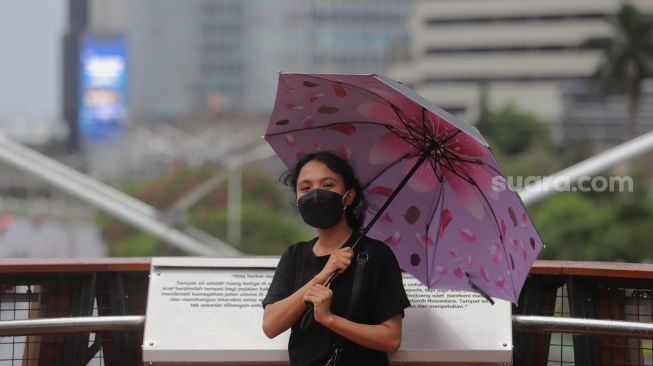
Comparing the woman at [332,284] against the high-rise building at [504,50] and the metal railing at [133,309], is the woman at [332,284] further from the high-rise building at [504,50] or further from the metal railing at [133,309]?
the high-rise building at [504,50]

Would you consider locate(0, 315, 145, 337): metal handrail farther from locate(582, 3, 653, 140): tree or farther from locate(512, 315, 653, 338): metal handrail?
locate(582, 3, 653, 140): tree

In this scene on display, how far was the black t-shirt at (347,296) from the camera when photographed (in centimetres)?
411

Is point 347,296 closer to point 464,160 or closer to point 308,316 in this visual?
point 308,316

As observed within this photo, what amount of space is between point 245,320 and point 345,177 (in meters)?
0.94

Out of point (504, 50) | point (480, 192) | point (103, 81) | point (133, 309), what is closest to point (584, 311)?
point (480, 192)

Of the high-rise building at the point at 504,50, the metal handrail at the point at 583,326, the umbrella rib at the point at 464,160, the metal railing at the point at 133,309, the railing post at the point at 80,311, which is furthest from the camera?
the high-rise building at the point at 504,50

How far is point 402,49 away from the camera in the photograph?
130m

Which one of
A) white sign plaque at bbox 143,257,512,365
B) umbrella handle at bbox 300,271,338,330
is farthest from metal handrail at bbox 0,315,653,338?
umbrella handle at bbox 300,271,338,330

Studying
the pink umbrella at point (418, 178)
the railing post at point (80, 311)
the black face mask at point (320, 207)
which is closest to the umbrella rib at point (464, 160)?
the pink umbrella at point (418, 178)

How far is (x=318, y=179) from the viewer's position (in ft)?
13.7

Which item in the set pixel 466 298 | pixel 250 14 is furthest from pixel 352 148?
pixel 250 14

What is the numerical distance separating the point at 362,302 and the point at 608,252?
52.3m

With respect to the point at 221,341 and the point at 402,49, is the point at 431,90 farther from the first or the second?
the point at 221,341

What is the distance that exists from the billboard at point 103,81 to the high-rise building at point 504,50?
2941 centimetres
